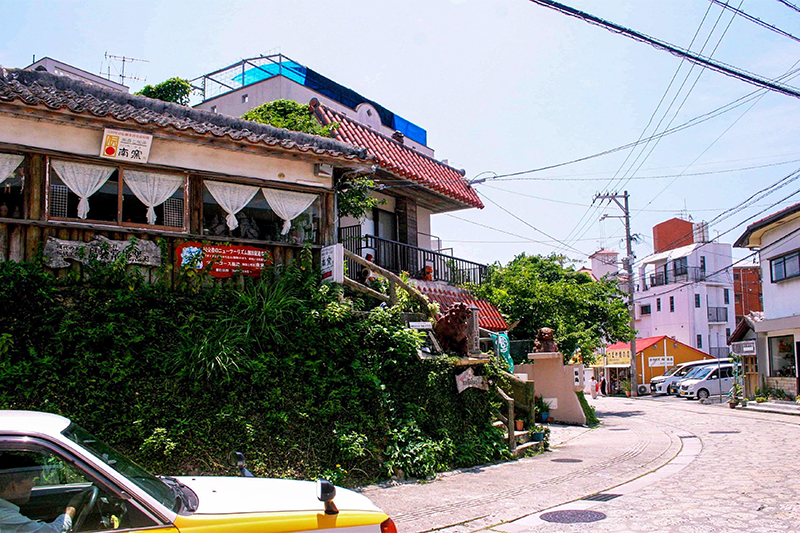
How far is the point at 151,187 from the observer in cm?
1023

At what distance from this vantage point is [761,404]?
2473 centimetres

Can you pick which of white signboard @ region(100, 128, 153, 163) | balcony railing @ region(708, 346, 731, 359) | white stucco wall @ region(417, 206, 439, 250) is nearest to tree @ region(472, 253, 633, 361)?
white stucco wall @ region(417, 206, 439, 250)

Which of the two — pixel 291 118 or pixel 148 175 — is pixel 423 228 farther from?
pixel 148 175

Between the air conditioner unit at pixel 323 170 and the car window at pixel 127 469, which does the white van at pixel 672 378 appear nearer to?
the air conditioner unit at pixel 323 170

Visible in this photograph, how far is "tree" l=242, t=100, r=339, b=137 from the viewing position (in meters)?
14.6

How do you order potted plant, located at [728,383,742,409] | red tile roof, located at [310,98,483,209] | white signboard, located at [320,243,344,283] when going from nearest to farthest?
1. white signboard, located at [320,243,344,283]
2. red tile roof, located at [310,98,483,209]
3. potted plant, located at [728,383,742,409]

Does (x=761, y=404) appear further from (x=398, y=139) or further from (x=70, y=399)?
(x=70, y=399)

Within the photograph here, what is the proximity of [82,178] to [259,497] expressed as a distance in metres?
A: 7.98

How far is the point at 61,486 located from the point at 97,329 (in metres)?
5.36

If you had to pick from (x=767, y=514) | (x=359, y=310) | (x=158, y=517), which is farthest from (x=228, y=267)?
(x=767, y=514)

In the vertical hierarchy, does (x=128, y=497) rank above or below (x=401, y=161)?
below

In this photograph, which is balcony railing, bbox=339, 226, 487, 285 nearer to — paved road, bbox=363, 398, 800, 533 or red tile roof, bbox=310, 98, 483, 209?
red tile roof, bbox=310, 98, 483, 209

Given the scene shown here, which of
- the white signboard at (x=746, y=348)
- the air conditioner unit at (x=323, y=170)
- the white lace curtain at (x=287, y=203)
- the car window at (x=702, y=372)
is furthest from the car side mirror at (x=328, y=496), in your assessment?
the car window at (x=702, y=372)

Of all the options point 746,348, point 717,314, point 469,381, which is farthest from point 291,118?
point 717,314
